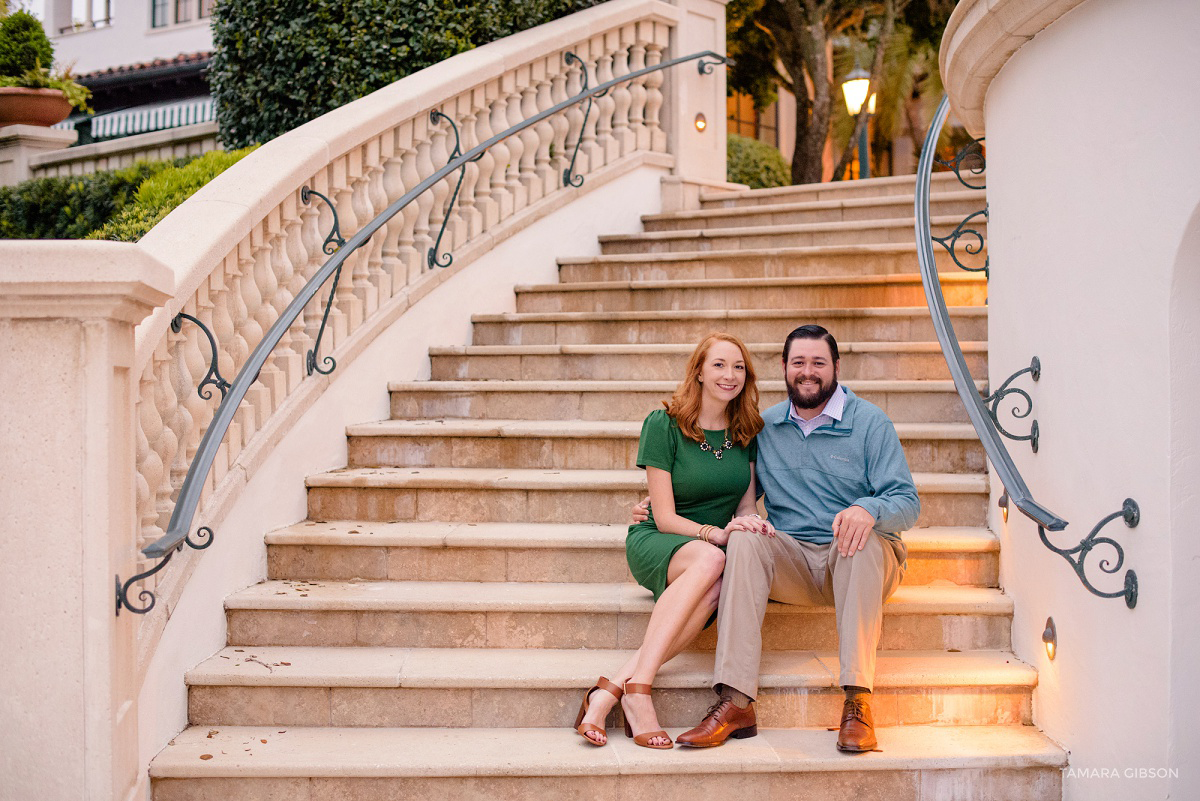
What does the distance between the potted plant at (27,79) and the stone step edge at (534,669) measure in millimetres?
6119

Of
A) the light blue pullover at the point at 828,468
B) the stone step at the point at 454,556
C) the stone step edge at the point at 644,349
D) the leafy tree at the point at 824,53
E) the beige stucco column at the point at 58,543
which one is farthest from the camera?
the leafy tree at the point at 824,53

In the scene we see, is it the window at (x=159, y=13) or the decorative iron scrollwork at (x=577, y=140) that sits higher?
the window at (x=159, y=13)

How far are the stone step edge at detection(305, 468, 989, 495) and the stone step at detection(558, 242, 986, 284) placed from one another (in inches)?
62.6

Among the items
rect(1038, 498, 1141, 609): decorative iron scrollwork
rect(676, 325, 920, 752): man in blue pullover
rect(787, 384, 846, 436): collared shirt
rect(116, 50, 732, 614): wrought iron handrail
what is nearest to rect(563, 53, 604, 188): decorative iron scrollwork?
rect(116, 50, 732, 614): wrought iron handrail

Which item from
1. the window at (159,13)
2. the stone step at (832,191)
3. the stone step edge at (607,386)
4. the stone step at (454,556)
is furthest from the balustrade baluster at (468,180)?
the window at (159,13)

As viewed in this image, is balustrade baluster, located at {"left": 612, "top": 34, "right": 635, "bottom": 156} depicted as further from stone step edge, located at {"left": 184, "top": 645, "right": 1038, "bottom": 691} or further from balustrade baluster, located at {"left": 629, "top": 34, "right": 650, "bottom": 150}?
stone step edge, located at {"left": 184, "top": 645, "right": 1038, "bottom": 691}

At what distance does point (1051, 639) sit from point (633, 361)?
2329 millimetres

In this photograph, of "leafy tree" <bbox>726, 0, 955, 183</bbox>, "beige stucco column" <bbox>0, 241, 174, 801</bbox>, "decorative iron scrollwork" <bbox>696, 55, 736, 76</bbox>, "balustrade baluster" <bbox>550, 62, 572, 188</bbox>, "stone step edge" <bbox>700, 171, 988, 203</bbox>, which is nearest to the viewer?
"beige stucco column" <bbox>0, 241, 174, 801</bbox>

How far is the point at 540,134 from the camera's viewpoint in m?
5.98

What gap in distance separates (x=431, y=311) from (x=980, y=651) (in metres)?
2.98

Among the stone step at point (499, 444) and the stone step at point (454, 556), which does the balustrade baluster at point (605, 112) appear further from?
the stone step at point (454, 556)

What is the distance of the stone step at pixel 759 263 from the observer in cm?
538

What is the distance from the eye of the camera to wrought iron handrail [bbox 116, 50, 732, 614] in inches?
105

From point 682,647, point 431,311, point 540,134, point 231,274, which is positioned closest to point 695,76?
point 540,134
